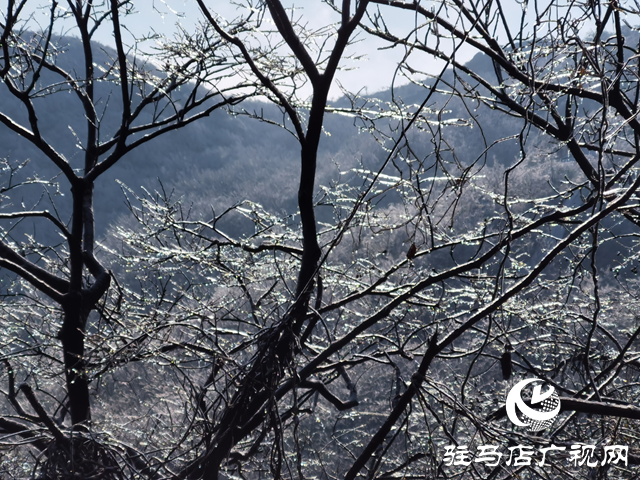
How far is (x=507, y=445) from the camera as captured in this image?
127 centimetres

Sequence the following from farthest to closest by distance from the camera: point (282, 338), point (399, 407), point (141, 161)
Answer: point (141, 161) < point (282, 338) < point (399, 407)

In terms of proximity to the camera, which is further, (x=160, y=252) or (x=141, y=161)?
(x=141, y=161)

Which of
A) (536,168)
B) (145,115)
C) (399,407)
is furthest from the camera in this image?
(145,115)

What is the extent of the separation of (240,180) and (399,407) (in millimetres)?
30359

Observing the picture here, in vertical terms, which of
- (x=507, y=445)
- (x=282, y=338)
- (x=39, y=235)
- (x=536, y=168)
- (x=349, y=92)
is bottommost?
(x=507, y=445)

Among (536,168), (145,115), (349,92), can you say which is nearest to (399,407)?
(349,92)

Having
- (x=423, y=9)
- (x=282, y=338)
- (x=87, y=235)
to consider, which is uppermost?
(x=423, y=9)

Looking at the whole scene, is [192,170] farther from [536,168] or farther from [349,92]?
[349,92]

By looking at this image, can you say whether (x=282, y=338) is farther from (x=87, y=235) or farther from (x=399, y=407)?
(x=87, y=235)

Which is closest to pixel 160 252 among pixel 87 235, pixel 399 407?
pixel 87 235

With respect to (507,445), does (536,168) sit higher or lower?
higher

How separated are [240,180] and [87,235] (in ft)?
91.8

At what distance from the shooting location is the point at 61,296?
2971 mm

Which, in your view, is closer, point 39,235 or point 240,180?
point 39,235
